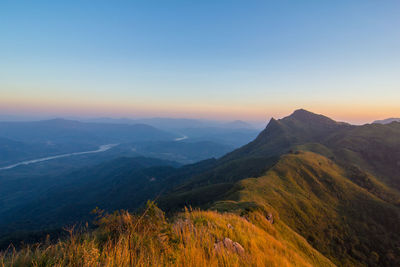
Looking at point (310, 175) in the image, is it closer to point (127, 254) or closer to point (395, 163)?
point (127, 254)

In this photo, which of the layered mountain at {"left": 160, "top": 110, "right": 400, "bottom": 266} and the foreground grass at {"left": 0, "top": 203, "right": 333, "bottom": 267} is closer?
the foreground grass at {"left": 0, "top": 203, "right": 333, "bottom": 267}

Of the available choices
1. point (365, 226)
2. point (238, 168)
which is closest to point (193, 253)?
point (365, 226)

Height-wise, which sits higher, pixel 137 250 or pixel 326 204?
pixel 137 250

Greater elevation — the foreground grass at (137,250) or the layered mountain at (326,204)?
the foreground grass at (137,250)

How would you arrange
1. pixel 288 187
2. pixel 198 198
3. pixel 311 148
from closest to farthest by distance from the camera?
pixel 288 187 < pixel 198 198 < pixel 311 148

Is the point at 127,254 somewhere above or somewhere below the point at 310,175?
above

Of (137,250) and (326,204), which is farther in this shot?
(326,204)

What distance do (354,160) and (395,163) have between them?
75.9 ft

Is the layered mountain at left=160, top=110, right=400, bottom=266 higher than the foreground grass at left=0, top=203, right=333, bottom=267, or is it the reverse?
the foreground grass at left=0, top=203, right=333, bottom=267

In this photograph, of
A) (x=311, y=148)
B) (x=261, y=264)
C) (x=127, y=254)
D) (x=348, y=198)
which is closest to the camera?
(x=127, y=254)

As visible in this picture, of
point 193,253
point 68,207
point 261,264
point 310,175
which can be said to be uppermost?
point 193,253

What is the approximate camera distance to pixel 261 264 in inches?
183

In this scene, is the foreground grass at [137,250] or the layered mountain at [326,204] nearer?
A: the foreground grass at [137,250]

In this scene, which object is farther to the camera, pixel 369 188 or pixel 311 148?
pixel 311 148
